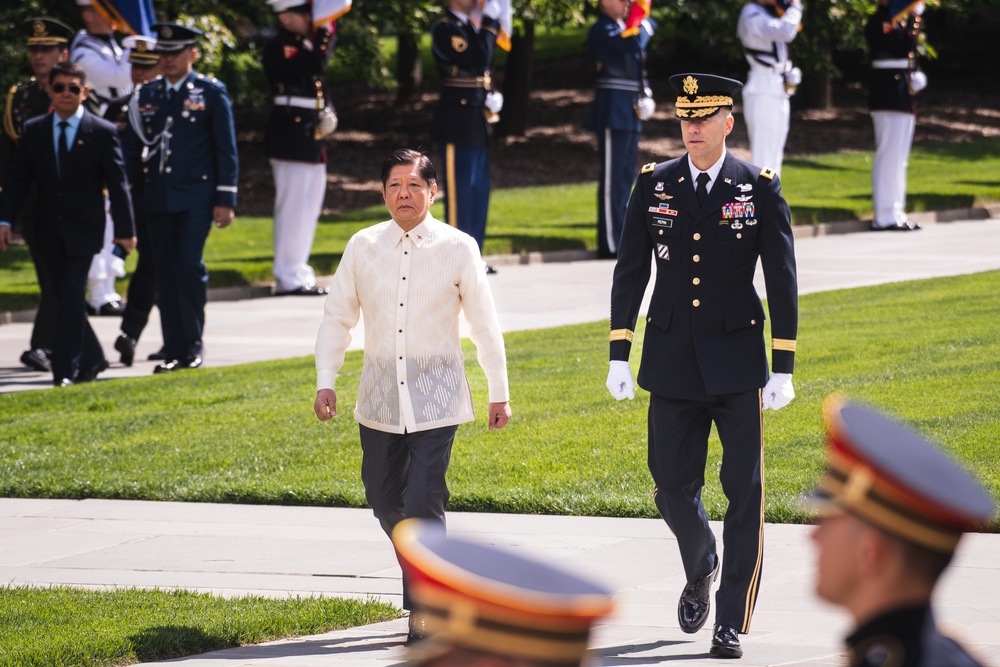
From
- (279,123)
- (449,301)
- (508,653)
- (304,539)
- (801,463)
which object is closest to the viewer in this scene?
(508,653)

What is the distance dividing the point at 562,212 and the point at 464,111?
5889 millimetres

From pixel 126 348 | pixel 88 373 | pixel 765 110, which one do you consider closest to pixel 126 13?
pixel 126 348

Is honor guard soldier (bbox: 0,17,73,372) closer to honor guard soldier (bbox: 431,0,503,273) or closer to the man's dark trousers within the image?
honor guard soldier (bbox: 431,0,503,273)

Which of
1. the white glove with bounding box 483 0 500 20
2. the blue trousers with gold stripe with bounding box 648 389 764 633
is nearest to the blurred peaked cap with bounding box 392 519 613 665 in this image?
the blue trousers with gold stripe with bounding box 648 389 764 633

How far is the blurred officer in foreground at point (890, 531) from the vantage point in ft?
7.41

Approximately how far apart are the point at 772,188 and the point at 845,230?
15581 mm

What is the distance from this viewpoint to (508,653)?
200cm

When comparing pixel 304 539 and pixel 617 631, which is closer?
pixel 617 631

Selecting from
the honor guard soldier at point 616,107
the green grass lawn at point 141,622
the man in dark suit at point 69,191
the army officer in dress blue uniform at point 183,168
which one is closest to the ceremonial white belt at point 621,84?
the honor guard soldier at point 616,107

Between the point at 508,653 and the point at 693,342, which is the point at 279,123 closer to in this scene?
the point at 693,342

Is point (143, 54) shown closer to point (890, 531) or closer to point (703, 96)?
point (703, 96)

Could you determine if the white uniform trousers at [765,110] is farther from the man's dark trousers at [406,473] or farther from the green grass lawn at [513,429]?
the man's dark trousers at [406,473]

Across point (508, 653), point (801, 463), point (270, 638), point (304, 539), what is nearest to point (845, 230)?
point (801, 463)

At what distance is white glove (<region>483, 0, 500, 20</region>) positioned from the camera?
681 inches
